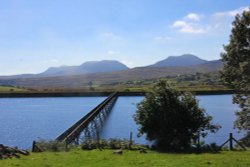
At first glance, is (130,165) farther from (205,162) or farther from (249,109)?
(249,109)

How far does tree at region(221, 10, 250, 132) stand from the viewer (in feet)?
129

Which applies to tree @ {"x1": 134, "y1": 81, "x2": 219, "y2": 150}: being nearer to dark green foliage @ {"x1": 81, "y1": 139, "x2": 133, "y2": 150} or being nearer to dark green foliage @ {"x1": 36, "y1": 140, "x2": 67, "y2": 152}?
dark green foliage @ {"x1": 81, "y1": 139, "x2": 133, "y2": 150}

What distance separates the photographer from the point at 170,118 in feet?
114

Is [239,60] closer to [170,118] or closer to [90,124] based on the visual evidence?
[170,118]

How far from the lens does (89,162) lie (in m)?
24.3

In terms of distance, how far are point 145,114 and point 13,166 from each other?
15578 mm

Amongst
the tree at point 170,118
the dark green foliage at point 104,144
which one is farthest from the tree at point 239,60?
the dark green foliage at point 104,144

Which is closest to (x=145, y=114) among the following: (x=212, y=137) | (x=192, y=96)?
(x=192, y=96)

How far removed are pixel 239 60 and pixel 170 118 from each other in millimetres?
10190

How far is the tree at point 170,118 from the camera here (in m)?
34.5

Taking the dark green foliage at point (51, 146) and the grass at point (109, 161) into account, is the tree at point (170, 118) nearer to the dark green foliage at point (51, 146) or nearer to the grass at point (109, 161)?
the dark green foliage at point (51, 146)

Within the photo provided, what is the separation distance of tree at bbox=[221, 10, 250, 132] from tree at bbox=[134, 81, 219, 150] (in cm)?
596

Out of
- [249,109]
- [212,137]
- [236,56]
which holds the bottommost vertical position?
[212,137]

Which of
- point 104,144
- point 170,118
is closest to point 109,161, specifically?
point 104,144
